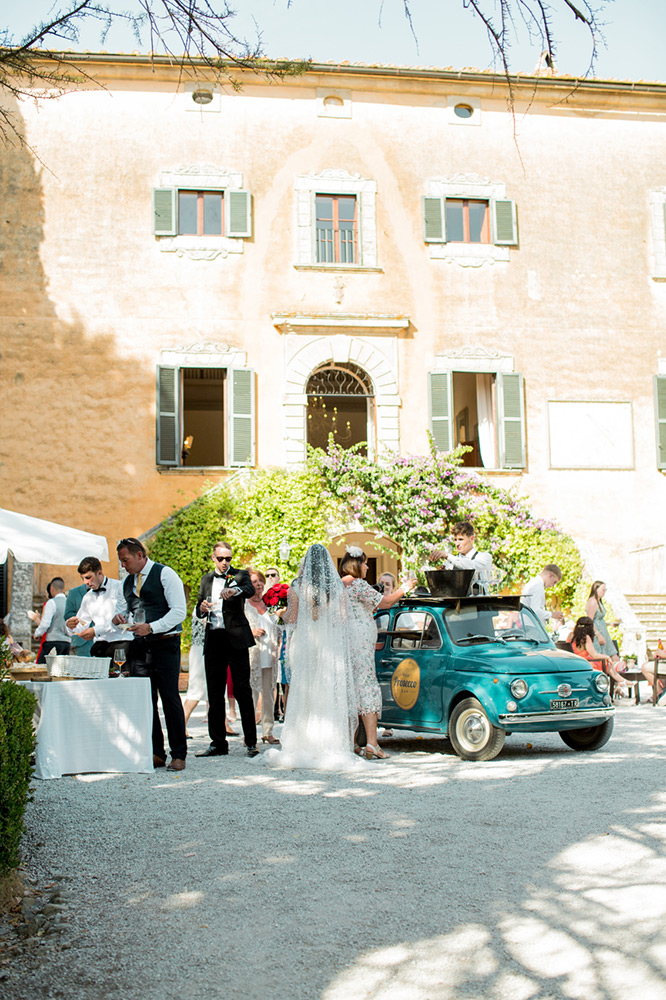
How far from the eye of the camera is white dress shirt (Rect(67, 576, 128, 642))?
9203 millimetres

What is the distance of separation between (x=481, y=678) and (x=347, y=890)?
4360 mm

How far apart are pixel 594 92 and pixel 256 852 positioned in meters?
19.1

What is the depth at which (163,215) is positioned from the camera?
64.5 ft

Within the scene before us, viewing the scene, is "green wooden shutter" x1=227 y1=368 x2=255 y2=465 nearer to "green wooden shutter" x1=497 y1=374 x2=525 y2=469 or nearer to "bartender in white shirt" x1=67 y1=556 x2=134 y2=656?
"green wooden shutter" x1=497 y1=374 x2=525 y2=469

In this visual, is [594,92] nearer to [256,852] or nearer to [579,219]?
[579,219]

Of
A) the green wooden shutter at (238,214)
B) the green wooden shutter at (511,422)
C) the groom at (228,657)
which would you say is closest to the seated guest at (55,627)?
the groom at (228,657)

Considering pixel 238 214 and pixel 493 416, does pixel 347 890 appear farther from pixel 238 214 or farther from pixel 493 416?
pixel 238 214

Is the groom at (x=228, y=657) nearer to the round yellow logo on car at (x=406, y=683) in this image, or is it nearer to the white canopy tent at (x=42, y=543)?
the round yellow logo on car at (x=406, y=683)

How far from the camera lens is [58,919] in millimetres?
4461

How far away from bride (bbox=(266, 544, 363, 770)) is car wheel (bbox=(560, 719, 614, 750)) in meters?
2.05

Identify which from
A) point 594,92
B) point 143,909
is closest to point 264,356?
point 594,92

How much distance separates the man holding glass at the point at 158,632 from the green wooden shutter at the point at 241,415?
10322 millimetres

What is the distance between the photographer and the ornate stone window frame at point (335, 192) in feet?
65.4

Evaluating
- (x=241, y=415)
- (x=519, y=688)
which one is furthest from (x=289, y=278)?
(x=519, y=688)
